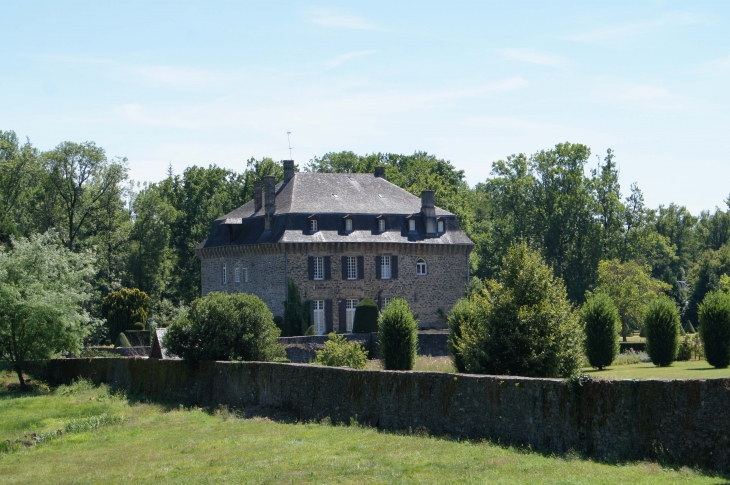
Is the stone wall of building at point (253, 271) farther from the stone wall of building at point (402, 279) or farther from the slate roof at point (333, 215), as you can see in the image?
the stone wall of building at point (402, 279)

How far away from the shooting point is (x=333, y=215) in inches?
2025

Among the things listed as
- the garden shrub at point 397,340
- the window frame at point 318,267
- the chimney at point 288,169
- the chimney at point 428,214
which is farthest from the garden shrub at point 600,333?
the chimney at point 288,169

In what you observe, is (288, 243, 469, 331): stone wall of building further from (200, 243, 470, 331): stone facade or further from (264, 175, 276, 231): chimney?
(264, 175, 276, 231): chimney

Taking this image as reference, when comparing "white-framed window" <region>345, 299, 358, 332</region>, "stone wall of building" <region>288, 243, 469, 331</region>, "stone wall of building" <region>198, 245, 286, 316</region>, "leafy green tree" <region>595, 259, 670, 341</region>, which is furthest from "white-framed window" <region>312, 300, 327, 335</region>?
"leafy green tree" <region>595, 259, 670, 341</region>

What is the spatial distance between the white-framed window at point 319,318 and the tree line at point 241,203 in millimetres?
11344

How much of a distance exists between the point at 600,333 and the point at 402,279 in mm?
17329

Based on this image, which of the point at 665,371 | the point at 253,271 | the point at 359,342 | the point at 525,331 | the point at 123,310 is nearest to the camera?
the point at 525,331

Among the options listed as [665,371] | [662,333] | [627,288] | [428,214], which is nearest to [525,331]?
[665,371]

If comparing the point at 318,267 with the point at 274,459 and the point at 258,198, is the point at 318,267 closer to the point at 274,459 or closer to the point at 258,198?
the point at 258,198

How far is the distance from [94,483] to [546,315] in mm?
12114

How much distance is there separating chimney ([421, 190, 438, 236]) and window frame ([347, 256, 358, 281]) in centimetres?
487

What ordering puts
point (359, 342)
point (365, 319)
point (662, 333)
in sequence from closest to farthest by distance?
point (662, 333) < point (359, 342) < point (365, 319)

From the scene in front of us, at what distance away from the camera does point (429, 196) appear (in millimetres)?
53375

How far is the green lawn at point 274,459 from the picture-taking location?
14102 mm
